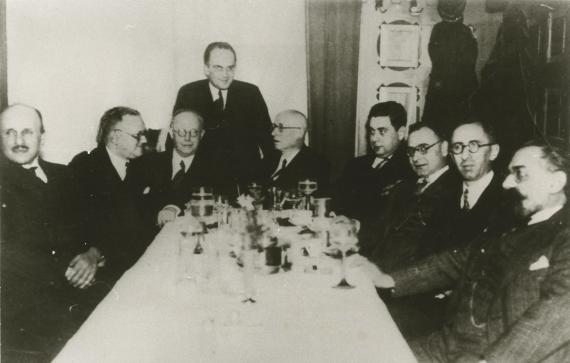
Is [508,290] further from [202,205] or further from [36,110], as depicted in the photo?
[36,110]

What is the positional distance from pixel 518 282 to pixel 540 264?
0.24 feet

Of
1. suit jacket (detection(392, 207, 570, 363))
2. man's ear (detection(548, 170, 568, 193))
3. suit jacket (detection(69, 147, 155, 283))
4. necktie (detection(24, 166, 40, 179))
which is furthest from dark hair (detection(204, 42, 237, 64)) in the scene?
man's ear (detection(548, 170, 568, 193))

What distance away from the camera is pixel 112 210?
256cm

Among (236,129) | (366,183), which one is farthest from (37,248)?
(366,183)

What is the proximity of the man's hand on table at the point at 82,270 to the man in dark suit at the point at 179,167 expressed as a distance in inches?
17.1

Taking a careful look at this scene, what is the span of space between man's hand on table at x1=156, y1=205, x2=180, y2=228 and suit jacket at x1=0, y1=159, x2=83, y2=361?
0.37m

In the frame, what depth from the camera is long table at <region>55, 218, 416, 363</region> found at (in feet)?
3.88

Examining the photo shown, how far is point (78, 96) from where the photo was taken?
8.13 ft

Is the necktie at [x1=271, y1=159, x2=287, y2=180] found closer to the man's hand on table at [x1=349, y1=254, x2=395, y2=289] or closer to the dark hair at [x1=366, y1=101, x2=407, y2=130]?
the dark hair at [x1=366, y1=101, x2=407, y2=130]

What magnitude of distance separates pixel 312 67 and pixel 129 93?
802mm

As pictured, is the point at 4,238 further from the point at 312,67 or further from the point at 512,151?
the point at 512,151

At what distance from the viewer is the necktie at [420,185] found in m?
2.25

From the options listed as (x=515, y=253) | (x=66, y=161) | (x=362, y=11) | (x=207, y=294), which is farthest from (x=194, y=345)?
(x=362, y=11)

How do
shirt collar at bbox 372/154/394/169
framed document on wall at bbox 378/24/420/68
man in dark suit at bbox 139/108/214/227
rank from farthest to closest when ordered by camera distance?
man in dark suit at bbox 139/108/214/227
shirt collar at bbox 372/154/394/169
framed document on wall at bbox 378/24/420/68
